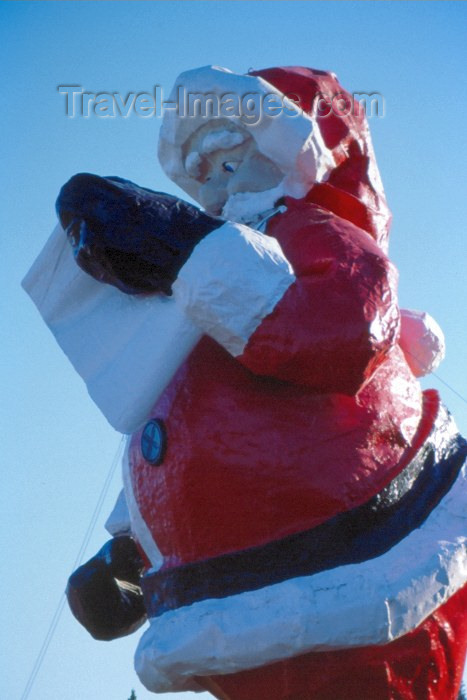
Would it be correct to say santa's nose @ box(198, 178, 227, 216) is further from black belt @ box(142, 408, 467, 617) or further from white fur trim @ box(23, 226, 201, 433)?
black belt @ box(142, 408, 467, 617)

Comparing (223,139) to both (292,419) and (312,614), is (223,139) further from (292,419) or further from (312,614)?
(312,614)

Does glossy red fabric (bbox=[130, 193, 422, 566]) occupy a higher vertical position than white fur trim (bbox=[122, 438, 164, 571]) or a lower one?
higher

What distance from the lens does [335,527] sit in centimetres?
232

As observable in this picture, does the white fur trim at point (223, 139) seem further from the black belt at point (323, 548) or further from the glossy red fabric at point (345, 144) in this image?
the black belt at point (323, 548)

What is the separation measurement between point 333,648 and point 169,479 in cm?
52

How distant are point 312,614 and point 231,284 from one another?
2.28 feet

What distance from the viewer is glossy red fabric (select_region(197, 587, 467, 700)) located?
2244 millimetres

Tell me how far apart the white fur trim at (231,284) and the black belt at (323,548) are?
427mm

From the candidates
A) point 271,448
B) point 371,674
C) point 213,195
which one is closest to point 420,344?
point 213,195

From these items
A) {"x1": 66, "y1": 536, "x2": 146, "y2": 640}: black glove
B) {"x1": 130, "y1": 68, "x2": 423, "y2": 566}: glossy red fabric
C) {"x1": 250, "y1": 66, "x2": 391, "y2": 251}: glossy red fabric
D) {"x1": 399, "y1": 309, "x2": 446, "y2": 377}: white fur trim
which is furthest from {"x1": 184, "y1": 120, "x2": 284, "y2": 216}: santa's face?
{"x1": 66, "y1": 536, "x2": 146, "y2": 640}: black glove

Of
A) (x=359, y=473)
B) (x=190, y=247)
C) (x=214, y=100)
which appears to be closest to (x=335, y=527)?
(x=359, y=473)

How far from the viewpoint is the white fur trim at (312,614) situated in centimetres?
220

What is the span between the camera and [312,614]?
7.20ft

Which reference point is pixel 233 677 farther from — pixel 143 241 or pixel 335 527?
pixel 143 241
